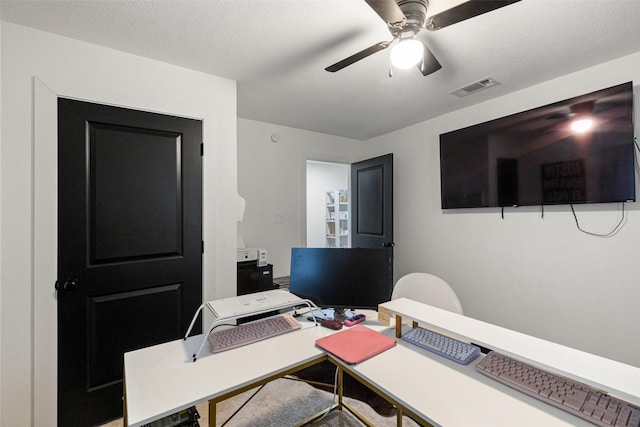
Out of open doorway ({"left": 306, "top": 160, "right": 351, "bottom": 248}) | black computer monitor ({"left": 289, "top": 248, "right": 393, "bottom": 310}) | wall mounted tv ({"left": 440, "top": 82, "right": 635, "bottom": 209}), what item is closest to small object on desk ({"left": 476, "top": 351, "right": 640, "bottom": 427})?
black computer monitor ({"left": 289, "top": 248, "right": 393, "bottom": 310})

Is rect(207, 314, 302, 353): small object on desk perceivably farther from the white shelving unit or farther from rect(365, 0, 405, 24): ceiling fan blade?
the white shelving unit

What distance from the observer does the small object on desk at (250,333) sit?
126 centimetres

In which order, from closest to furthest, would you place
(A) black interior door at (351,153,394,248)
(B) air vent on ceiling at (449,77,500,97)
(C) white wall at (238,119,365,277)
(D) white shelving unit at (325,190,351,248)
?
(B) air vent on ceiling at (449,77,500,97)
(C) white wall at (238,119,365,277)
(A) black interior door at (351,153,394,248)
(D) white shelving unit at (325,190,351,248)

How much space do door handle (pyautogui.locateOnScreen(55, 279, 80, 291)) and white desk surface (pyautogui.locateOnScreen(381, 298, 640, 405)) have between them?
183cm

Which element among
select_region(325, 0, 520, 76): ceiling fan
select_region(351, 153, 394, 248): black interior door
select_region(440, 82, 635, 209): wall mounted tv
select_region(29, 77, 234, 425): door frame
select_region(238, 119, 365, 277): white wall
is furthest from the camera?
select_region(351, 153, 394, 248): black interior door

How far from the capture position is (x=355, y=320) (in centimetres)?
151

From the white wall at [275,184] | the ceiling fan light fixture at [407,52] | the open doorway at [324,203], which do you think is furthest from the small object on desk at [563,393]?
the open doorway at [324,203]

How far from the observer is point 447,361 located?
1.14 meters

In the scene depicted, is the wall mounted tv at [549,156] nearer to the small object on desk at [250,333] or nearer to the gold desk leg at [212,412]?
the small object on desk at [250,333]

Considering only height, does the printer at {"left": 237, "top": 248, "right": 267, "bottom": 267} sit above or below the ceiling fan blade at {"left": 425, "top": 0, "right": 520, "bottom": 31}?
below

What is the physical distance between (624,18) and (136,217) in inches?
123

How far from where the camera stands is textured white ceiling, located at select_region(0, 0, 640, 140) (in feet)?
4.66

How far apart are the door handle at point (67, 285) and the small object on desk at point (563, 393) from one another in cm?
218

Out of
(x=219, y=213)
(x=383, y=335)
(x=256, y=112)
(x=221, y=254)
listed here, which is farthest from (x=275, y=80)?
(x=383, y=335)
